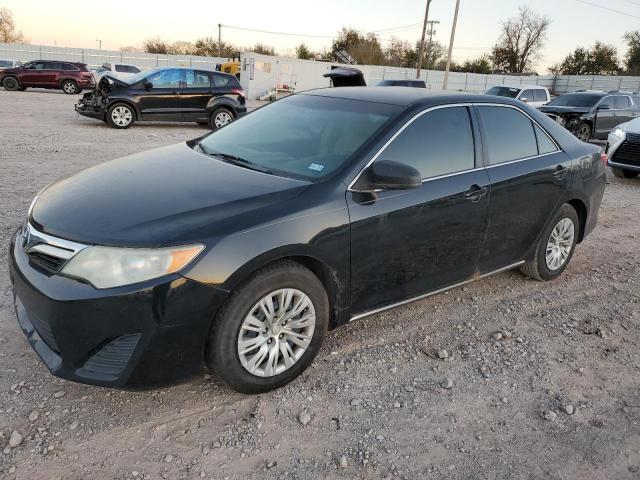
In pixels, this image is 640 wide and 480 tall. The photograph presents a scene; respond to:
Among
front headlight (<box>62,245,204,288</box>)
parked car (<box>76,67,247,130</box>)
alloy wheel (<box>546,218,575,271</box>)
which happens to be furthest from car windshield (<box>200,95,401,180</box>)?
parked car (<box>76,67,247,130</box>)

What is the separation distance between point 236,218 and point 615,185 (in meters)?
9.37

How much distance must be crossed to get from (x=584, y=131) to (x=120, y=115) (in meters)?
12.7

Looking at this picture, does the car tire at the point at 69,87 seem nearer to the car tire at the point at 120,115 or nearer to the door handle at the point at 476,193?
the car tire at the point at 120,115

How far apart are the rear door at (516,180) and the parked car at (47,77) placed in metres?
26.5

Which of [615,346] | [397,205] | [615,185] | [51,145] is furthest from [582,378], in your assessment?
[51,145]

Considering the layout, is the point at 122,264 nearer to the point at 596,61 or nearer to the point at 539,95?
the point at 539,95

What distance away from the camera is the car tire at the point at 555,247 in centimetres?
446

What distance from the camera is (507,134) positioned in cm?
402

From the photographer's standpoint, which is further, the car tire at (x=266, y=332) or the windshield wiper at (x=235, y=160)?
the windshield wiper at (x=235, y=160)

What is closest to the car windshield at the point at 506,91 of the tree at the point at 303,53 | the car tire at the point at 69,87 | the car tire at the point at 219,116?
the car tire at the point at 219,116

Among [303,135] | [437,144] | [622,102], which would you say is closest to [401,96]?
[437,144]

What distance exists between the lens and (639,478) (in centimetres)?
246

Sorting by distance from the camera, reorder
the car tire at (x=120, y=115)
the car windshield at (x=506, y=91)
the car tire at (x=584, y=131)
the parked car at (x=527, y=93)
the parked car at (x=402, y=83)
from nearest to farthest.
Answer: the car tire at (x=120, y=115), the car tire at (x=584, y=131), the parked car at (x=402, y=83), the parked car at (x=527, y=93), the car windshield at (x=506, y=91)

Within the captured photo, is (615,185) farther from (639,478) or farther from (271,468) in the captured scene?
(271,468)
